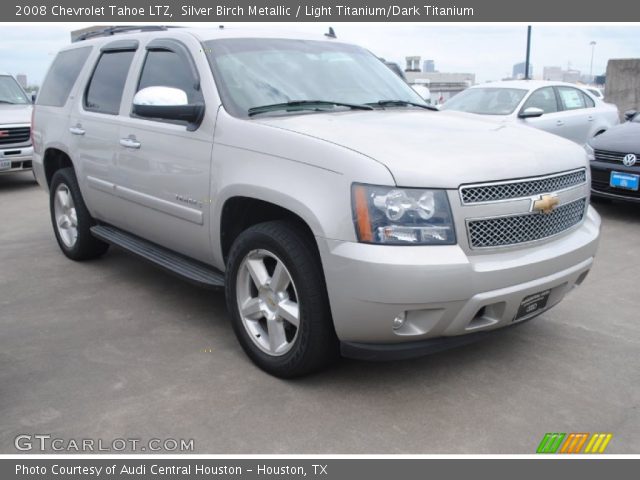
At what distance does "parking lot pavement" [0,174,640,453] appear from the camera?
2.90 meters

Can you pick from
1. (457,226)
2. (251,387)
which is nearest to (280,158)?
(457,226)

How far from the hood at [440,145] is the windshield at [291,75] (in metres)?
0.27

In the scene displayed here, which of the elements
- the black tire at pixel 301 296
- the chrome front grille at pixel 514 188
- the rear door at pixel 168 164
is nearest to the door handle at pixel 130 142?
the rear door at pixel 168 164

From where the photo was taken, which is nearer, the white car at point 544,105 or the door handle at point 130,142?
the door handle at point 130,142

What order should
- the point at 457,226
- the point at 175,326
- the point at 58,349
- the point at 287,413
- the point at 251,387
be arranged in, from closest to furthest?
the point at 457,226 → the point at 287,413 → the point at 251,387 → the point at 58,349 → the point at 175,326

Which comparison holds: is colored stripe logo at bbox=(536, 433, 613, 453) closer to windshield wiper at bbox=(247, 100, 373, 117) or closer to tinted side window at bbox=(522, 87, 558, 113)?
windshield wiper at bbox=(247, 100, 373, 117)

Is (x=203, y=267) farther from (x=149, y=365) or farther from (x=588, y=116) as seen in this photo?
(x=588, y=116)

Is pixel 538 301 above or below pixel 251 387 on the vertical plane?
above

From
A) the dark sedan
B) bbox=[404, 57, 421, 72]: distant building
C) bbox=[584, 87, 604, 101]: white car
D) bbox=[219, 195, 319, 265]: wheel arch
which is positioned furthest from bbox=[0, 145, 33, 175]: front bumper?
bbox=[404, 57, 421, 72]: distant building

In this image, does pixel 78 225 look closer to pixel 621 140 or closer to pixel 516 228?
pixel 516 228

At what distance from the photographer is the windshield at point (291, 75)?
3.75m

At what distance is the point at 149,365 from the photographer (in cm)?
361

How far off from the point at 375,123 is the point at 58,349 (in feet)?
7.54

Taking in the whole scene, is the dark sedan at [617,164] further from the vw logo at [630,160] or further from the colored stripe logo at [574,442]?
the colored stripe logo at [574,442]
